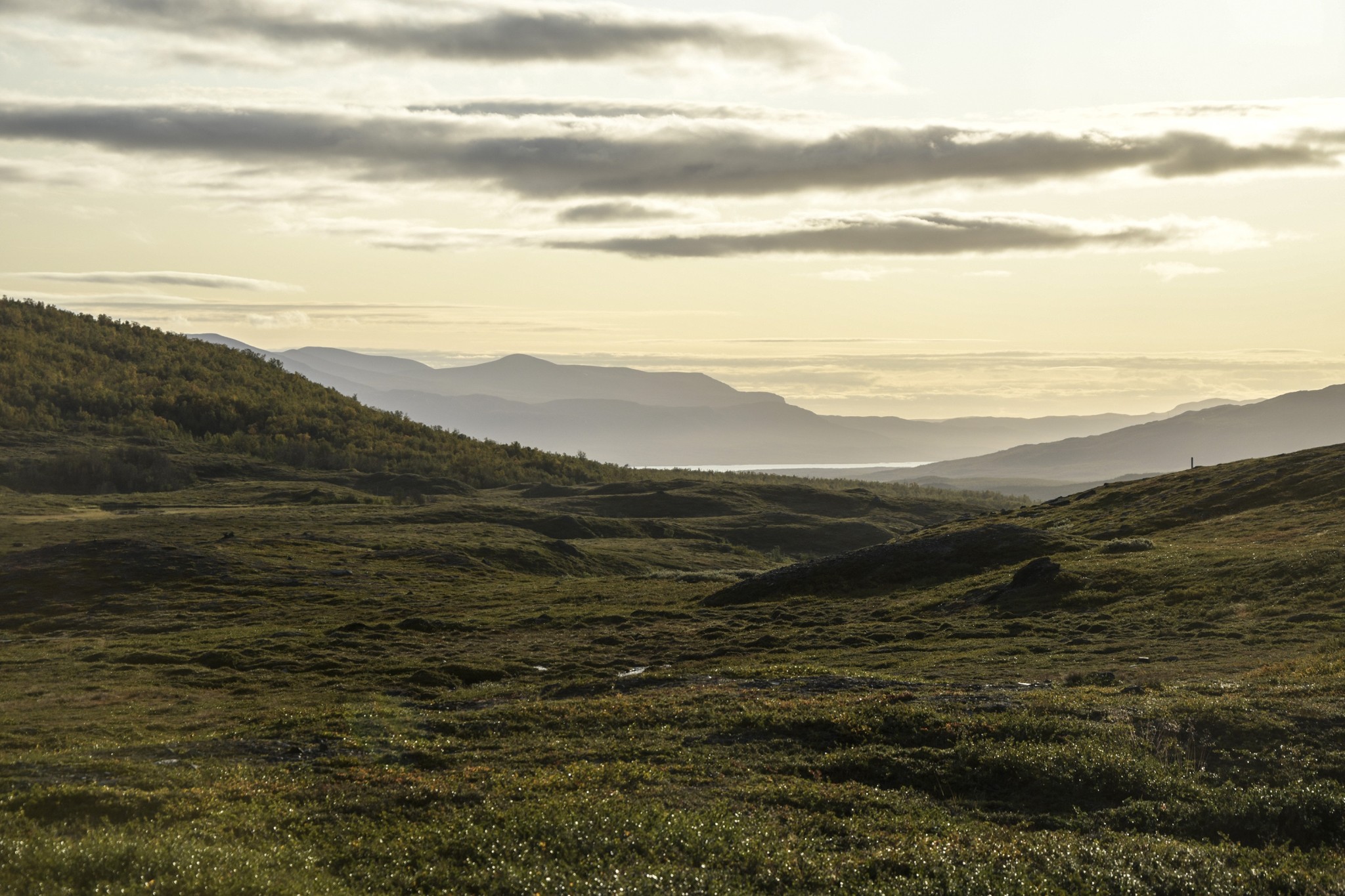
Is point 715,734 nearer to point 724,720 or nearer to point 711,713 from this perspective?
point 724,720

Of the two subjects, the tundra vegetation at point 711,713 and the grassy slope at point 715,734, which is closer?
the grassy slope at point 715,734

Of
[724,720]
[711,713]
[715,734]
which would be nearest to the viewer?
[715,734]

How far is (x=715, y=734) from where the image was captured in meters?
25.8

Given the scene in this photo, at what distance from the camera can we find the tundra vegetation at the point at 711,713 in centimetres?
1586

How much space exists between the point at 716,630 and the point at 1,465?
13710 centimetres

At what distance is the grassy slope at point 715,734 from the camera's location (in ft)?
51.4

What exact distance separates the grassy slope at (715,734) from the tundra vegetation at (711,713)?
128 millimetres

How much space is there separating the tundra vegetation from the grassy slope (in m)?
0.13

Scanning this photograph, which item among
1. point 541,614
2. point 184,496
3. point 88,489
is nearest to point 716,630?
point 541,614

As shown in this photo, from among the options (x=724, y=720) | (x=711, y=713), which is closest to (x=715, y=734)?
(x=724, y=720)

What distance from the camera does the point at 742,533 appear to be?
144m

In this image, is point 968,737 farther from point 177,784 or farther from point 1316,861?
point 177,784

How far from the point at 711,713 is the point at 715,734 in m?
2.11

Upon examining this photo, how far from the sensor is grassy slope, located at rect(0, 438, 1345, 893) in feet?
51.4
